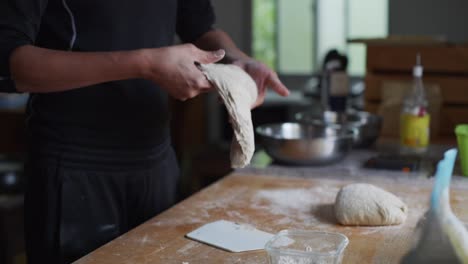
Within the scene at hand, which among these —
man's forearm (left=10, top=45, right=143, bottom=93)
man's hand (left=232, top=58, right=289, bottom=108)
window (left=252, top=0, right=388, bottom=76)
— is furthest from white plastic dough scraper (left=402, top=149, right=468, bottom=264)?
window (left=252, top=0, right=388, bottom=76)

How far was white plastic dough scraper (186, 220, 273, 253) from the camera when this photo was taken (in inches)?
47.6

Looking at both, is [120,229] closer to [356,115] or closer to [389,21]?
[356,115]

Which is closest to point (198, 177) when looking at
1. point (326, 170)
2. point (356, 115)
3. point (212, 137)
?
point (212, 137)

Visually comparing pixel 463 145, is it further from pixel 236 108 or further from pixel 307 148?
pixel 236 108

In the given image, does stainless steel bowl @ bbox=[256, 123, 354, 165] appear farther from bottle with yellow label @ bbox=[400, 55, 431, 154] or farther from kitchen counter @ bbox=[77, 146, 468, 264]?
bottle with yellow label @ bbox=[400, 55, 431, 154]

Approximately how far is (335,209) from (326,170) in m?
0.46

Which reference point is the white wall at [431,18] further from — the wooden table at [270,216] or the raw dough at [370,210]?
the raw dough at [370,210]

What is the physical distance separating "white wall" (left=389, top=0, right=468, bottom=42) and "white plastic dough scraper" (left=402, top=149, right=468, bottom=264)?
5030 mm

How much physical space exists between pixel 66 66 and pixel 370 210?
0.71 meters

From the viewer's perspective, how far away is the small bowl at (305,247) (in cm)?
102

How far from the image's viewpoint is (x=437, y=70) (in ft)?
7.90

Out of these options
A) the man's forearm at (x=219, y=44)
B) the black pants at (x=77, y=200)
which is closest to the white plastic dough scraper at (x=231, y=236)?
the black pants at (x=77, y=200)

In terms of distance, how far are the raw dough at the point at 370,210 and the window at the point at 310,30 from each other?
4853 millimetres

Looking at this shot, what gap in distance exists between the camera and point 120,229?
151 cm
